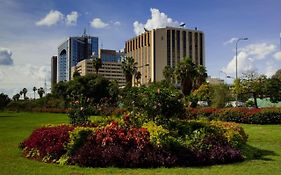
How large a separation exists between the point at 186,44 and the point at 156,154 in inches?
4565

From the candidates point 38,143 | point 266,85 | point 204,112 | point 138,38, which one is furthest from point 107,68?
point 38,143

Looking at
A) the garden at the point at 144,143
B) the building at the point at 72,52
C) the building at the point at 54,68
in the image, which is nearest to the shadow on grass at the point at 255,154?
the garden at the point at 144,143

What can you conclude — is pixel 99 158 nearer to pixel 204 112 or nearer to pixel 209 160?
pixel 209 160

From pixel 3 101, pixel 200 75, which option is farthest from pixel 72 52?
pixel 200 75

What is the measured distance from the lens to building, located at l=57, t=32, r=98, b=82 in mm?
153800

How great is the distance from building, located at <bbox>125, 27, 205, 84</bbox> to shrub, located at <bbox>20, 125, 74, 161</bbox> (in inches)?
4223

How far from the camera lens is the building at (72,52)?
154 metres

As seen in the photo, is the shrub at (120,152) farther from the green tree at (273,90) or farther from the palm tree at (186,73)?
the palm tree at (186,73)

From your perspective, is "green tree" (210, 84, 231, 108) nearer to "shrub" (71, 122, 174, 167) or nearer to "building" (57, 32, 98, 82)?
"shrub" (71, 122, 174, 167)

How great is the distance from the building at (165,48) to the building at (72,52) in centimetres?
3306

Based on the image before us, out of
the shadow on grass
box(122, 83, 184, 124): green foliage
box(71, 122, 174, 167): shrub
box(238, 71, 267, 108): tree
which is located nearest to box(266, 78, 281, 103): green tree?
box(238, 71, 267, 108): tree

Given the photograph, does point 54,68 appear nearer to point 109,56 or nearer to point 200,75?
point 109,56

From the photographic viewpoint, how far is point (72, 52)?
6097 inches

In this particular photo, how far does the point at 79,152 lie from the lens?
1072cm
